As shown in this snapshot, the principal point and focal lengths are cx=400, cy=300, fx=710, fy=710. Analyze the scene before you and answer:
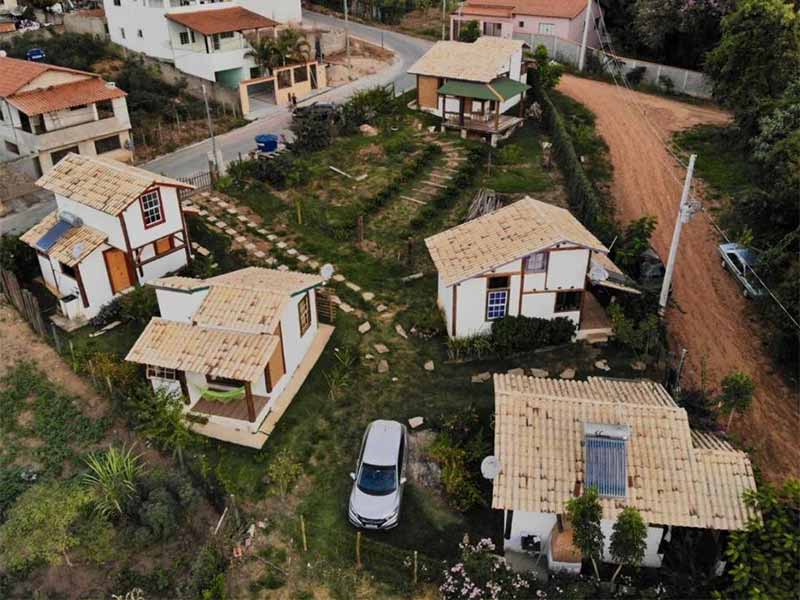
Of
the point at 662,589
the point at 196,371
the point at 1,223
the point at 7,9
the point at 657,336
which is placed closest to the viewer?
the point at 662,589

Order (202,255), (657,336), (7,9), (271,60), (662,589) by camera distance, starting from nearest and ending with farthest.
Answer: (662,589) < (657,336) < (202,255) < (271,60) < (7,9)

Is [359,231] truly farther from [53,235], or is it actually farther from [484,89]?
[484,89]

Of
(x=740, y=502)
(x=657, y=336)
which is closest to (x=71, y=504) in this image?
(x=740, y=502)

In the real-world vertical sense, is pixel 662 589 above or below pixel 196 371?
below

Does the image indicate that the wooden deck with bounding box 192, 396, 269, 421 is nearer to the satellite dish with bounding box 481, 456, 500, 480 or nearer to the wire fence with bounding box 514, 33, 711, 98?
the satellite dish with bounding box 481, 456, 500, 480

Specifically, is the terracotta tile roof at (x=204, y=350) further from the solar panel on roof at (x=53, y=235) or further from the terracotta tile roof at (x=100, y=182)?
the solar panel on roof at (x=53, y=235)

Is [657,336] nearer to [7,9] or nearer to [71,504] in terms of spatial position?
[71,504]

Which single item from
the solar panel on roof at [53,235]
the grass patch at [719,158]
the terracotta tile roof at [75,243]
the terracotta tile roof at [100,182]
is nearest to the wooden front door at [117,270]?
the terracotta tile roof at [75,243]

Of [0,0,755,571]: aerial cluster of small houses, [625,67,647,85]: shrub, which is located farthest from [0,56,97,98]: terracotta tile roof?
[625,67,647,85]: shrub

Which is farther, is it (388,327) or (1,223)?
(1,223)
